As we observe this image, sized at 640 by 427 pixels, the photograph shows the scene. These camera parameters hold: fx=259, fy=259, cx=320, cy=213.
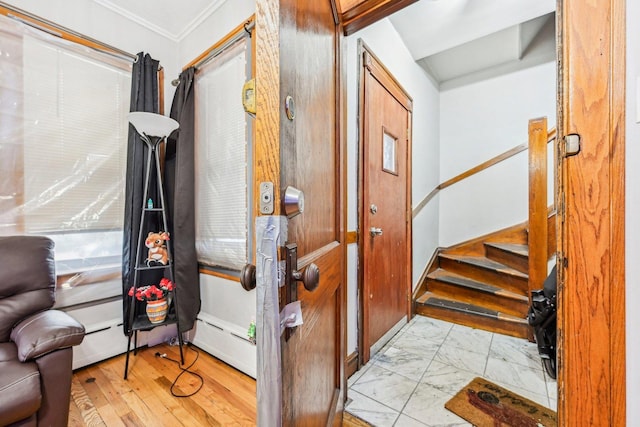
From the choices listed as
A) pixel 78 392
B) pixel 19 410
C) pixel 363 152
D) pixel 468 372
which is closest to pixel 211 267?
pixel 78 392

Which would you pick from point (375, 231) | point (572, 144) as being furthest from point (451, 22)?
point (572, 144)

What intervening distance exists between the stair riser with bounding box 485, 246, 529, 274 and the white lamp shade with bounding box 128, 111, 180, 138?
325 centimetres

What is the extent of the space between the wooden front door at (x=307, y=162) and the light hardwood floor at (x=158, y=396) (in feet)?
2.15

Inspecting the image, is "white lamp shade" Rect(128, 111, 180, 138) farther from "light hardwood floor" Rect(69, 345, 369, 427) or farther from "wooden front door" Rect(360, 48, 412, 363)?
"light hardwood floor" Rect(69, 345, 369, 427)

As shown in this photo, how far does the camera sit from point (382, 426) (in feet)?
4.05

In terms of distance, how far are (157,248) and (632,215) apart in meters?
2.31

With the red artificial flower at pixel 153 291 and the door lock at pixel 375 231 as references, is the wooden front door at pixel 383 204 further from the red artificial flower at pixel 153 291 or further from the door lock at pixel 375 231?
the red artificial flower at pixel 153 291

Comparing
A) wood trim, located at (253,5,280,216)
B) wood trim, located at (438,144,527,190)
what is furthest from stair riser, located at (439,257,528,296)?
wood trim, located at (253,5,280,216)

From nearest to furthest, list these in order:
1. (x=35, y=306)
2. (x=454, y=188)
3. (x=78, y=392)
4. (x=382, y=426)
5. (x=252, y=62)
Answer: (x=382, y=426) < (x=35, y=306) < (x=78, y=392) < (x=252, y=62) < (x=454, y=188)

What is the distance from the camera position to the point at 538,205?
2049mm

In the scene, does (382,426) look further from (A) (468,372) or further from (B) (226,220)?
(B) (226,220)

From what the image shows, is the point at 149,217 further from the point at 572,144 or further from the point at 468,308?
the point at 468,308

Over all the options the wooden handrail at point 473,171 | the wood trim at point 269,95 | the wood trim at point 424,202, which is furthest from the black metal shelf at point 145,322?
the wooden handrail at point 473,171

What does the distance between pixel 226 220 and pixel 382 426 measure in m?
1.50
